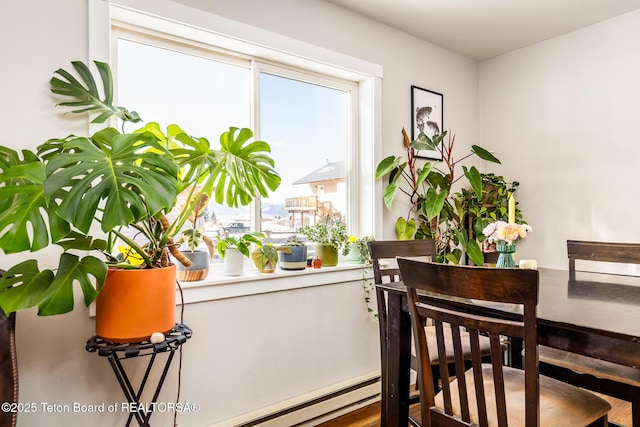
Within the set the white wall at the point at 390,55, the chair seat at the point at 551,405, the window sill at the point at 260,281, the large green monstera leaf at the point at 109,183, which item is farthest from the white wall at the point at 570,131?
the large green monstera leaf at the point at 109,183

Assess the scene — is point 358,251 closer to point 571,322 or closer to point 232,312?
point 232,312

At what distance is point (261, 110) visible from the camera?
2387 millimetres

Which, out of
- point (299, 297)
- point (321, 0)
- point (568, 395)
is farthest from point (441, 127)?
point (568, 395)

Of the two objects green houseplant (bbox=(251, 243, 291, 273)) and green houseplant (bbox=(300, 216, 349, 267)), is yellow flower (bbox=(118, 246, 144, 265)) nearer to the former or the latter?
green houseplant (bbox=(251, 243, 291, 273))

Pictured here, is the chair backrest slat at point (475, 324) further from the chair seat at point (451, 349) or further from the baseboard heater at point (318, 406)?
the baseboard heater at point (318, 406)

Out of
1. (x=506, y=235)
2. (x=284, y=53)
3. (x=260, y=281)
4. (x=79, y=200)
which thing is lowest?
(x=260, y=281)

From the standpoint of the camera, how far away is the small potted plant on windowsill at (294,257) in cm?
228

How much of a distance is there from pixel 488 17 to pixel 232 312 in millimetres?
2548

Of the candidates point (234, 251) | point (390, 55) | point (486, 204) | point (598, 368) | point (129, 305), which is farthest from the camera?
point (486, 204)

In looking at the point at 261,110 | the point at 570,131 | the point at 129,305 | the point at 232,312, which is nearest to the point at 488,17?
the point at 570,131

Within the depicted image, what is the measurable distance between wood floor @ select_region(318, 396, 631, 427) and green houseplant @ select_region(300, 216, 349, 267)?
887 millimetres

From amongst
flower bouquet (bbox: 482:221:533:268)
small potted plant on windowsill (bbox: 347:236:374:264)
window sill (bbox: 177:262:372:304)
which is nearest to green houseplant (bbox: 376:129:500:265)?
small potted plant on windowsill (bbox: 347:236:374:264)

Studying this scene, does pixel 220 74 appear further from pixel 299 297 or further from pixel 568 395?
pixel 568 395

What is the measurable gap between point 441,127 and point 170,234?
236 cm
